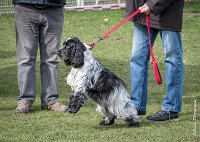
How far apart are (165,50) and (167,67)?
22cm

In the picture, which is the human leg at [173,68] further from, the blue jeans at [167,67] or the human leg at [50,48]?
the human leg at [50,48]

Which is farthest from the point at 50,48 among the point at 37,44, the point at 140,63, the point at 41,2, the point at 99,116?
the point at 140,63

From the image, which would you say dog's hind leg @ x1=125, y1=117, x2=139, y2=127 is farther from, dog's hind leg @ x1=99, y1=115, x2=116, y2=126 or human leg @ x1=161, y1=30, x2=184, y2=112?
human leg @ x1=161, y1=30, x2=184, y2=112

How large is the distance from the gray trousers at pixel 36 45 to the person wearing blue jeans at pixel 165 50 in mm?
1066

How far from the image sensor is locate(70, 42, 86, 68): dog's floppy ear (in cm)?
742

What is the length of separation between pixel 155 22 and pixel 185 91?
2.45 meters

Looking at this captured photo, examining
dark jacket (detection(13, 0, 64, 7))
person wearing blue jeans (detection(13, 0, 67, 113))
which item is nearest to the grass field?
person wearing blue jeans (detection(13, 0, 67, 113))

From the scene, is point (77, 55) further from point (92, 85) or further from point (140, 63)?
point (140, 63)

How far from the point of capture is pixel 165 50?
26.4ft

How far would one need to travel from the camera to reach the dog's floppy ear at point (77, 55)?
7.42 meters

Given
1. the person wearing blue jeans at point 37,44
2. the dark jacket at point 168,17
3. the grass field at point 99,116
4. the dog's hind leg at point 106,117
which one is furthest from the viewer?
the person wearing blue jeans at point 37,44

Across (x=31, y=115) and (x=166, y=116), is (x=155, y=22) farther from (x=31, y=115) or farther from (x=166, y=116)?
(x=31, y=115)

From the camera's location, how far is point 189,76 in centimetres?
1157

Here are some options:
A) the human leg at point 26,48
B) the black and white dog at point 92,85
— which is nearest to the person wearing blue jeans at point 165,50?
the black and white dog at point 92,85
